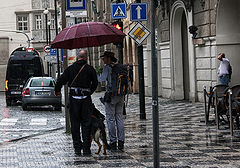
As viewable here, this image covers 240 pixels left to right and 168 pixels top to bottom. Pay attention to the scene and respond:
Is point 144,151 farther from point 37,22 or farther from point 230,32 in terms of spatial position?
point 37,22

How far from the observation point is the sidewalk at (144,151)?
32.6 feet

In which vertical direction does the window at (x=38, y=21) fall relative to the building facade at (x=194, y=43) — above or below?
above

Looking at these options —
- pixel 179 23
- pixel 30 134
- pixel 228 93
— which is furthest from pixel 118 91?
pixel 179 23

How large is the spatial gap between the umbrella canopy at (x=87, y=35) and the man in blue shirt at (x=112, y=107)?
1.53 ft

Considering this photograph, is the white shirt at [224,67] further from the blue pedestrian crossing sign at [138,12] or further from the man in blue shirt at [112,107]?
the man in blue shirt at [112,107]

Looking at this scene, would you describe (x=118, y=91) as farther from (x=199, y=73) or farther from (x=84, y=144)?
(x=199, y=73)

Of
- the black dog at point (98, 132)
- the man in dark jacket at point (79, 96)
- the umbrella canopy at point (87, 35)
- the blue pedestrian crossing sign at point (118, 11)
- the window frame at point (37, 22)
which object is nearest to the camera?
the black dog at point (98, 132)

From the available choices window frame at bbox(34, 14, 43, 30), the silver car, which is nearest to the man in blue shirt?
the silver car

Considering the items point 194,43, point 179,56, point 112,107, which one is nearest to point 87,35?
→ point 112,107

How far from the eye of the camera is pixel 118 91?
456 inches

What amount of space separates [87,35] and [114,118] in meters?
1.60

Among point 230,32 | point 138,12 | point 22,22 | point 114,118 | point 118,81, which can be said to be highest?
point 22,22

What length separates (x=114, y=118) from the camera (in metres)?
11.8

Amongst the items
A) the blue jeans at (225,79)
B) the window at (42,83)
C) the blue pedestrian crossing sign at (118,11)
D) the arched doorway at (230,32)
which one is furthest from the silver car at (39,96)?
the blue pedestrian crossing sign at (118,11)
